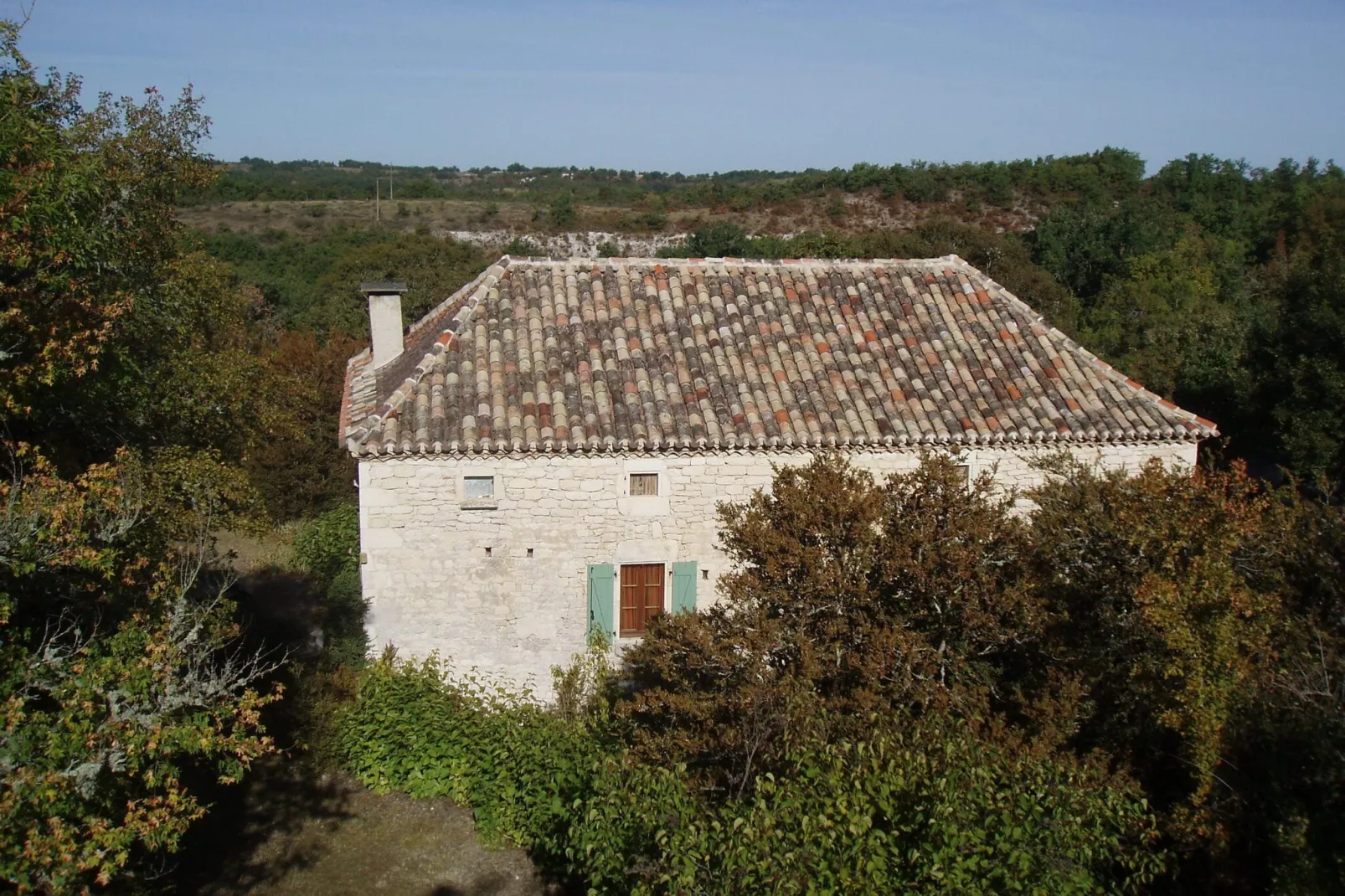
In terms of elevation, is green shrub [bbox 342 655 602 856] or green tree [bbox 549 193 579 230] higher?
green tree [bbox 549 193 579 230]

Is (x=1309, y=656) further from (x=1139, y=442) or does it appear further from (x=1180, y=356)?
(x=1180, y=356)

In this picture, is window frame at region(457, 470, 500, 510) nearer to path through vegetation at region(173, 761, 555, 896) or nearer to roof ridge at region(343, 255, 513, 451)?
roof ridge at region(343, 255, 513, 451)

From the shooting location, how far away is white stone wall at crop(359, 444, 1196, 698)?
1184 centimetres

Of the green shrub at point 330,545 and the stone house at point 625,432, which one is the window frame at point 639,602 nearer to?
the stone house at point 625,432

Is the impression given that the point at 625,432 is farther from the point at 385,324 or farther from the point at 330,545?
the point at 330,545

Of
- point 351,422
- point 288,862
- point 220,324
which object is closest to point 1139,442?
point 351,422

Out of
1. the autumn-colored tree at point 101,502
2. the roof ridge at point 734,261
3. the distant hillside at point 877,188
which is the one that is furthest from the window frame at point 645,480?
the distant hillside at point 877,188

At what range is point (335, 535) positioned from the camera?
1719 cm

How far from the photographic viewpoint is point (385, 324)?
1551 cm

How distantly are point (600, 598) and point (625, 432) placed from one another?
2.13 m

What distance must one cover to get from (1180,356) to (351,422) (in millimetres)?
20044

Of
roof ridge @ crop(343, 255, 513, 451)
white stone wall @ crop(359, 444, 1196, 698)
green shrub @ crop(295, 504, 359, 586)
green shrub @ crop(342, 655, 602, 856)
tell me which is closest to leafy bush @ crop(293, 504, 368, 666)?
green shrub @ crop(295, 504, 359, 586)

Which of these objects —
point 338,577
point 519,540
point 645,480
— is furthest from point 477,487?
point 338,577

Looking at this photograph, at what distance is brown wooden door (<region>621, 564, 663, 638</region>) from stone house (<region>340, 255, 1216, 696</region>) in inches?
1.2
